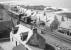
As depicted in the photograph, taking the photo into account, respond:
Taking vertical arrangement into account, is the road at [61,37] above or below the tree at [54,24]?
below

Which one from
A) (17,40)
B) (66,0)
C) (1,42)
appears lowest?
(1,42)

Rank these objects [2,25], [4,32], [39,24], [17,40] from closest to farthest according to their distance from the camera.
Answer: [17,40] → [4,32] → [2,25] → [39,24]

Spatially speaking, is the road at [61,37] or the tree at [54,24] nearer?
the road at [61,37]

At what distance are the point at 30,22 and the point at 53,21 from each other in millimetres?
11222

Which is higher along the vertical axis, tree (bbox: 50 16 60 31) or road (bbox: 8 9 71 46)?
tree (bbox: 50 16 60 31)

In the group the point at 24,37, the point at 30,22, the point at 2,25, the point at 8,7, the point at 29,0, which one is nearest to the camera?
the point at 24,37

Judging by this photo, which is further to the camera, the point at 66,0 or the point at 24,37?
the point at 66,0

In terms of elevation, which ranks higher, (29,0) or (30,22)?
(29,0)

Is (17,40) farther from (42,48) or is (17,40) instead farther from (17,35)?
(42,48)

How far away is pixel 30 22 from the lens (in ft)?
173

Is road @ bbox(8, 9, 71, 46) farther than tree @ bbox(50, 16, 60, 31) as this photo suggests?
No

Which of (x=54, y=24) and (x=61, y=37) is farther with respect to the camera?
(x=54, y=24)

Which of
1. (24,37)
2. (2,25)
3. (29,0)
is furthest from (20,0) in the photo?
(24,37)

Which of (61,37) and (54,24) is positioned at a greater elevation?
(54,24)
